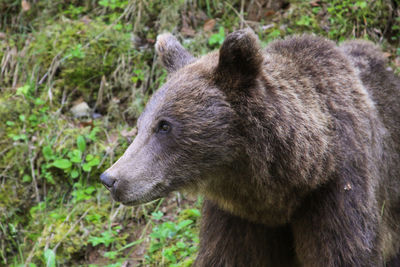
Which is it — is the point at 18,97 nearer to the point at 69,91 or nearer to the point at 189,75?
the point at 69,91

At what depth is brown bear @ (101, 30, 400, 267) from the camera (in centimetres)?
359

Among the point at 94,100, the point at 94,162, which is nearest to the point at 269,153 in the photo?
the point at 94,162

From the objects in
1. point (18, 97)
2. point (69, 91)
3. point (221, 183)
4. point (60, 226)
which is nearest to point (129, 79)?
point (69, 91)

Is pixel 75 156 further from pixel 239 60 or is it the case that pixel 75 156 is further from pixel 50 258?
pixel 239 60

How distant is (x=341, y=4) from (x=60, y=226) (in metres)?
4.72

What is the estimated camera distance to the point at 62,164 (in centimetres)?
644

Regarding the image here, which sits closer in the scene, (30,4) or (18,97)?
(18,97)

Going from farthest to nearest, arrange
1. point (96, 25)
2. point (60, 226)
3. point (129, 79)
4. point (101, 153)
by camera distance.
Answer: point (96, 25) → point (129, 79) → point (101, 153) → point (60, 226)

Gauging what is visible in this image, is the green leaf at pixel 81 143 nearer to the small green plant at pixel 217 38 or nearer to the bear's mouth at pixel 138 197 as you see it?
the small green plant at pixel 217 38

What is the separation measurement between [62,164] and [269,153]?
11.8 feet

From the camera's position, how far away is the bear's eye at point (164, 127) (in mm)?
3639

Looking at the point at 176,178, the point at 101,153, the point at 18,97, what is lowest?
the point at 101,153

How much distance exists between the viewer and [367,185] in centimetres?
383

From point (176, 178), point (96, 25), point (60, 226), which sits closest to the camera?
point (176, 178)
